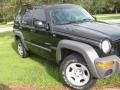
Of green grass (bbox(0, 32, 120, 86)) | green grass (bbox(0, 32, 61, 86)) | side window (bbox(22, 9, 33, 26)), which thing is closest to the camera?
green grass (bbox(0, 32, 120, 86))

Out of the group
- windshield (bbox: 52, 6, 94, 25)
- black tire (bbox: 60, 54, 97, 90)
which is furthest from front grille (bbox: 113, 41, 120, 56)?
windshield (bbox: 52, 6, 94, 25)

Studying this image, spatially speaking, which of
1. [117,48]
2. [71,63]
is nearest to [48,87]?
[71,63]

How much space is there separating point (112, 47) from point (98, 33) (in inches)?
17.6

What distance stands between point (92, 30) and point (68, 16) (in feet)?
4.29

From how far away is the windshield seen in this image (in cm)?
721

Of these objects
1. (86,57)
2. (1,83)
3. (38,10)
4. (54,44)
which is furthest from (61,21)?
(1,83)

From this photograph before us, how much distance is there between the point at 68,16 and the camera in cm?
739

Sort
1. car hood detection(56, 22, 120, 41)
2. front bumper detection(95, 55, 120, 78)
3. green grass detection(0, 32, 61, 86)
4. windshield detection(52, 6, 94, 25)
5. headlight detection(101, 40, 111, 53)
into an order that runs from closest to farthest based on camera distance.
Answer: front bumper detection(95, 55, 120, 78) < headlight detection(101, 40, 111, 53) < car hood detection(56, 22, 120, 41) < green grass detection(0, 32, 61, 86) < windshield detection(52, 6, 94, 25)

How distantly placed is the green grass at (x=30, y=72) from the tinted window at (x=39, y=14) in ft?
4.98

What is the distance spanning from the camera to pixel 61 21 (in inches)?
283

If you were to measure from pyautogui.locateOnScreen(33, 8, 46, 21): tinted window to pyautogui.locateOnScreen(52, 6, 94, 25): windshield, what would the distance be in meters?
0.34

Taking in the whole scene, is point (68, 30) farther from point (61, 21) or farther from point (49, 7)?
point (49, 7)

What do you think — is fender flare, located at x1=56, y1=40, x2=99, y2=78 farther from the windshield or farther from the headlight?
the windshield

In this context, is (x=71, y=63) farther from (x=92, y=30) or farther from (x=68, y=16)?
(x=68, y=16)
